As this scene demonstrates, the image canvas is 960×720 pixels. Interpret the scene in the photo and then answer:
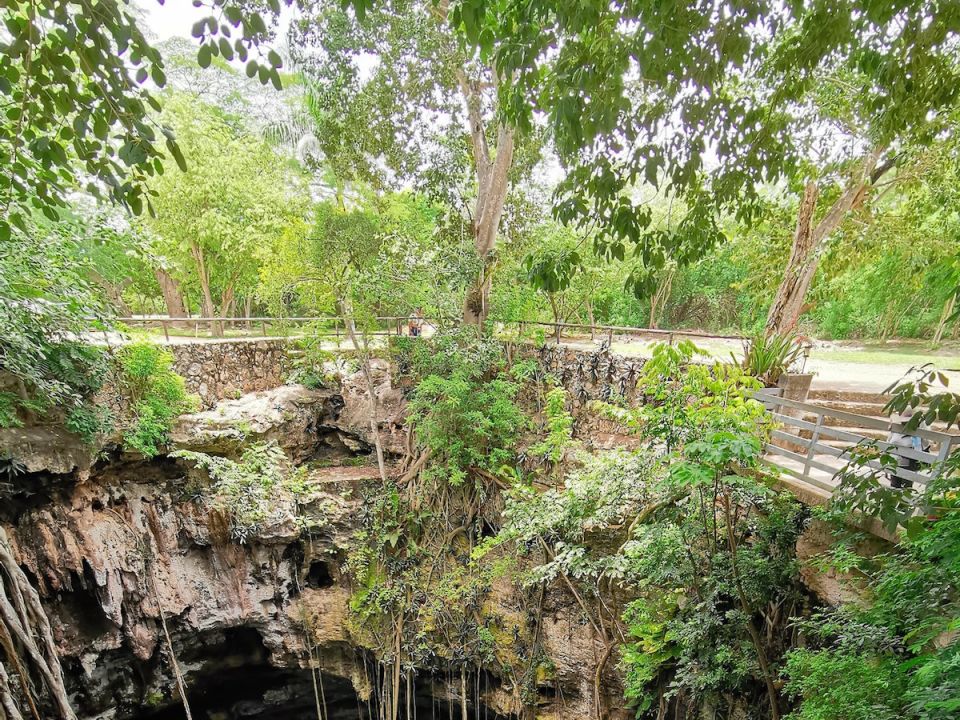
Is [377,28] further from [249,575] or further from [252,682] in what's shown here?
[252,682]

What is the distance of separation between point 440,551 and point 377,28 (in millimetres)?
6485

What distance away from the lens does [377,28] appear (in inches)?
222

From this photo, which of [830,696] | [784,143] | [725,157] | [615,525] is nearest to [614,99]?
[725,157]

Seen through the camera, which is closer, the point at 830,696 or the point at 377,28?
the point at 830,696

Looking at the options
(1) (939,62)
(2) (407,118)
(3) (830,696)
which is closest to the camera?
(1) (939,62)

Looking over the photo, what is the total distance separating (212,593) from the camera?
662 centimetres

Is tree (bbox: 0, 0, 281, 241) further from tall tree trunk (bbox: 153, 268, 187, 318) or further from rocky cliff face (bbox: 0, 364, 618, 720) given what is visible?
tall tree trunk (bbox: 153, 268, 187, 318)

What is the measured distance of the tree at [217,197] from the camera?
870 cm

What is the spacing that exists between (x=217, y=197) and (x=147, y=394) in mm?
4523

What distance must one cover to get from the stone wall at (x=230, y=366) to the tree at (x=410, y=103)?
3.13 meters

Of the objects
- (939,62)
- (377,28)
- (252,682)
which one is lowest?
(252,682)

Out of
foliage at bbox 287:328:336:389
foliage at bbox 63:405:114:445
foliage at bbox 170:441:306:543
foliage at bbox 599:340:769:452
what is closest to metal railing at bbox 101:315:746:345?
foliage at bbox 287:328:336:389

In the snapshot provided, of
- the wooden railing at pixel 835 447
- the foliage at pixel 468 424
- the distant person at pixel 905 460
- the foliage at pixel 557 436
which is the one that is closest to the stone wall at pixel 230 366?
the foliage at pixel 468 424

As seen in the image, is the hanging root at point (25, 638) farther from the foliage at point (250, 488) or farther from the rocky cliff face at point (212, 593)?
the rocky cliff face at point (212, 593)
